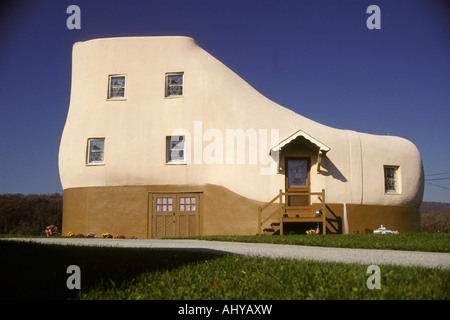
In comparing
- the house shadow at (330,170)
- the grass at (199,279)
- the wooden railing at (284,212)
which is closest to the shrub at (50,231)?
the wooden railing at (284,212)

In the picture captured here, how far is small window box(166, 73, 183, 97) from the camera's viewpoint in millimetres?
20672

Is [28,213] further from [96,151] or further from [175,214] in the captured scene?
[175,214]

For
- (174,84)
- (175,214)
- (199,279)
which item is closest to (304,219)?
(175,214)

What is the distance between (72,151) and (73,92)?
3.16 meters

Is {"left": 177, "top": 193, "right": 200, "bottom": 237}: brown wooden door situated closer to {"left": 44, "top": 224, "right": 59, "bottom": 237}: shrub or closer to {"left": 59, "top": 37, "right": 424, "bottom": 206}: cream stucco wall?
{"left": 59, "top": 37, "right": 424, "bottom": 206}: cream stucco wall

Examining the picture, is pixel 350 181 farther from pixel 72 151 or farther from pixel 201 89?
pixel 72 151

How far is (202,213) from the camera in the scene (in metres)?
19.8

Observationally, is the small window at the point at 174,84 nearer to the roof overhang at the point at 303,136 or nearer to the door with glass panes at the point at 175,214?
the door with glass panes at the point at 175,214

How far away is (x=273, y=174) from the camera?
19453 mm

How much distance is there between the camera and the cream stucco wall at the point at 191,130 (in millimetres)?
19766

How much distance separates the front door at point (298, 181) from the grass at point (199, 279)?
11982 millimetres

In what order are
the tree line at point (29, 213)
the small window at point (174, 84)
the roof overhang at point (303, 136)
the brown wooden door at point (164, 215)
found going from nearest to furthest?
the roof overhang at point (303, 136) → the brown wooden door at point (164, 215) → the small window at point (174, 84) → the tree line at point (29, 213)

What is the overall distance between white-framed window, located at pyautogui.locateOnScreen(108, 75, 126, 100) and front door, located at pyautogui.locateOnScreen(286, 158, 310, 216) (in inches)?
349
